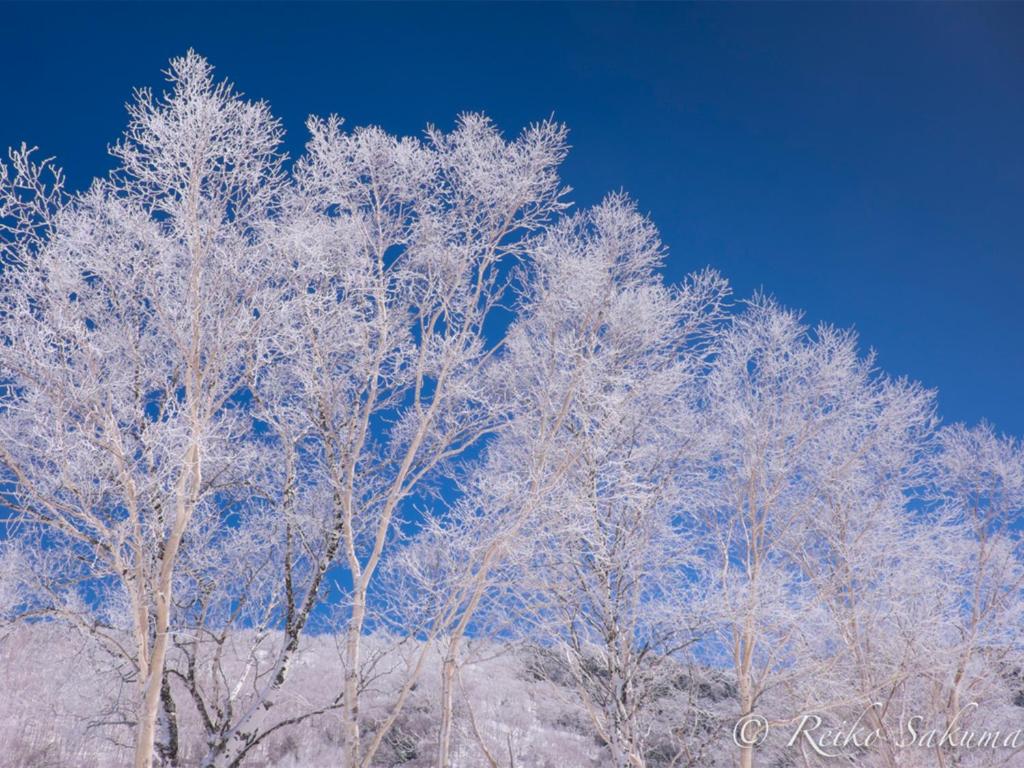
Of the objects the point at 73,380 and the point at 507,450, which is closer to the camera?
the point at 73,380

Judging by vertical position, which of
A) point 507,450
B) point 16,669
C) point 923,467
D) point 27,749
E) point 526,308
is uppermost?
point 526,308

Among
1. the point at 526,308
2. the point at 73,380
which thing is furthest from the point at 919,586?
the point at 73,380

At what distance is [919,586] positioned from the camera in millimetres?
9852

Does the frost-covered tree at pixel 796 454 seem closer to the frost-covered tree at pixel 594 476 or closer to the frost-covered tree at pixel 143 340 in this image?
the frost-covered tree at pixel 594 476

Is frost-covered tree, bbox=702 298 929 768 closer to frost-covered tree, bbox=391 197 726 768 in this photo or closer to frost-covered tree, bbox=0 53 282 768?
frost-covered tree, bbox=391 197 726 768

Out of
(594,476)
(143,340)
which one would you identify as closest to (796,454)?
(594,476)

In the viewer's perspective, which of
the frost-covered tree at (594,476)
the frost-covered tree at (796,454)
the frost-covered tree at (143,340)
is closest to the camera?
the frost-covered tree at (143,340)

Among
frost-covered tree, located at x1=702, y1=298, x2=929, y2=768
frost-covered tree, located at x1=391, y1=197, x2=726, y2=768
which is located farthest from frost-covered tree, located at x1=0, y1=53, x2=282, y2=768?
frost-covered tree, located at x1=702, y1=298, x2=929, y2=768

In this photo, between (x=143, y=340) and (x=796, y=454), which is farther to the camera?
(x=796, y=454)

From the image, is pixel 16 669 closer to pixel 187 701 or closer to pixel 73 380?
pixel 187 701

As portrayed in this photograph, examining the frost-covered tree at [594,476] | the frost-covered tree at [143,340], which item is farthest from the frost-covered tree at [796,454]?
the frost-covered tree at [143,340]

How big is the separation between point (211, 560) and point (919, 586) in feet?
31.9

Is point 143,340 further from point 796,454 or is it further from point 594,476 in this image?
point 796,454

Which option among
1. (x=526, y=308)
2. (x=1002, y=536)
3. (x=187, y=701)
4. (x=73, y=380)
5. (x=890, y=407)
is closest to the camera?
(x=73, y=380)
